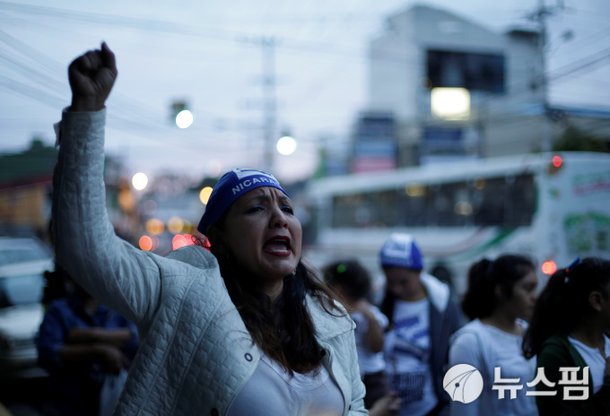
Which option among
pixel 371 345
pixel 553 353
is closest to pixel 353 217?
pixel 371 345

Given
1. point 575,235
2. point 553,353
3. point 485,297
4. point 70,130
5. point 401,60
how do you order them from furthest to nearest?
point 401,60
point 575,235
point 485,297
point 553,353
point 70,130

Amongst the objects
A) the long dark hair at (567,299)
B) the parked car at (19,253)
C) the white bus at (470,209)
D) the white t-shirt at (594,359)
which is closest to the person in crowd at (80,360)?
the long dark hair at (567,299)

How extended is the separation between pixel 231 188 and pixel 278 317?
43 centimetres

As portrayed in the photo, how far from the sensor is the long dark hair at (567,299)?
101 inches

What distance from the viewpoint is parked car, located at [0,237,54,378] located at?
327 inches

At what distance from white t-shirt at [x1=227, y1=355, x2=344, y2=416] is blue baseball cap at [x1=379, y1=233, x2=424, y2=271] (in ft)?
7.70

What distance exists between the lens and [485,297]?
128 inches

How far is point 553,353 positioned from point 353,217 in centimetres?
1758

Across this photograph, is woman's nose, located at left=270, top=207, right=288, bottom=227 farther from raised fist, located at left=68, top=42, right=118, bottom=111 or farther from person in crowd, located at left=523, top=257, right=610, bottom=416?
person in crowd, located at left=523, top=257, right=610, bottom=416

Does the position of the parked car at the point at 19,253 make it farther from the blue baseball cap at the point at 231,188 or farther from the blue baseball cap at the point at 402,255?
the blue baseball cap at the point at 231,188

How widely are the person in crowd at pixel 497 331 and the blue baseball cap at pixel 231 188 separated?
1.53m

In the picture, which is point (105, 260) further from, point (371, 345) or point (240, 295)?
point (371, 345)

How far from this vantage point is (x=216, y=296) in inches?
68.9

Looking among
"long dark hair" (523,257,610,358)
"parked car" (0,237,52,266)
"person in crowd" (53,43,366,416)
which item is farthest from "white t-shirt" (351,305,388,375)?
"parked car" (0,237,52,266)
